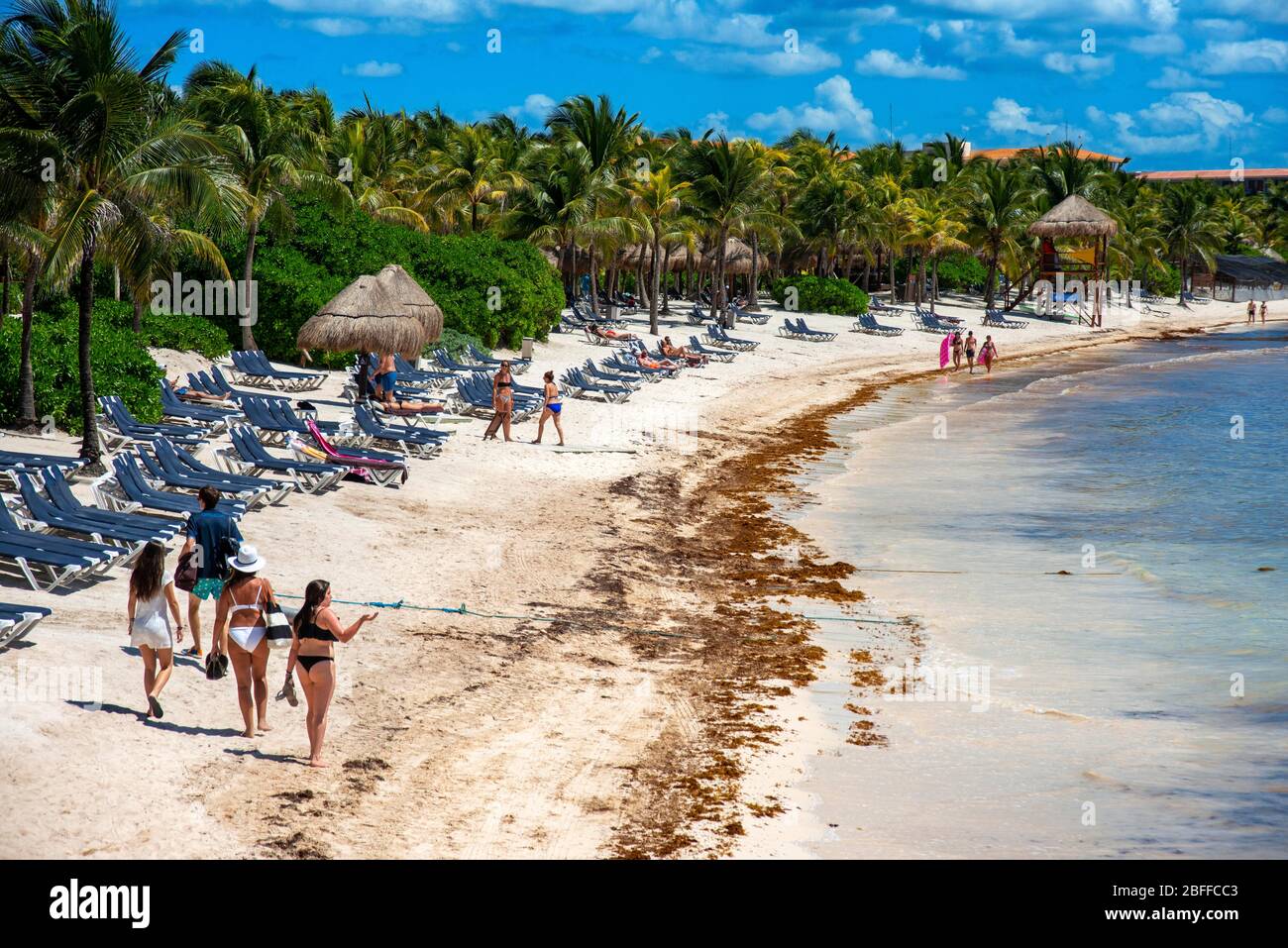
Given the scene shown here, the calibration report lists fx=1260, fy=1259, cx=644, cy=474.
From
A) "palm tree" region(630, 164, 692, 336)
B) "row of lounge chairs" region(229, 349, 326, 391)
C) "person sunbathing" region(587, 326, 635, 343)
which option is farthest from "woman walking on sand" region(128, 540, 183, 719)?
"palm tree" region(630, 164, 692, 336)

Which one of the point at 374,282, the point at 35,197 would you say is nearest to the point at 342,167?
the point at 374,282

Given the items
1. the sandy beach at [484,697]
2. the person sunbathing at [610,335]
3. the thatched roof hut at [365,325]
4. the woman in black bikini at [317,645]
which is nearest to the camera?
the sandy beach at [484,697]

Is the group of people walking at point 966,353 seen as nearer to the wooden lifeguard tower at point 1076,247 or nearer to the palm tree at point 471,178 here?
the palm tree at point 471,178

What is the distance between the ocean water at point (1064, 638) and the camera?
857 centimetres

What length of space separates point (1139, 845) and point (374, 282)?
1811 centimetres

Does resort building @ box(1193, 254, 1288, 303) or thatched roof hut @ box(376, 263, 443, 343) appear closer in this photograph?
thatched roof hut @ box(376, 263, 443, 343)

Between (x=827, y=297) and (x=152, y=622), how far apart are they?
46391 mm

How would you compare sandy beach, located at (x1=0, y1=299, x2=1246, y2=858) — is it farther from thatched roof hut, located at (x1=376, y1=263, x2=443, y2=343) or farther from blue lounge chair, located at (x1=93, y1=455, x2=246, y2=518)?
thatched roof hut, located at (x1=376, y1=263, x2=443, y2=343)

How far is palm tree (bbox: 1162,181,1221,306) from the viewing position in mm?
83875

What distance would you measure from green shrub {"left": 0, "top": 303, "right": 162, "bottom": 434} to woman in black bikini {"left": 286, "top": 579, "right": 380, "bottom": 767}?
11633 millimetres

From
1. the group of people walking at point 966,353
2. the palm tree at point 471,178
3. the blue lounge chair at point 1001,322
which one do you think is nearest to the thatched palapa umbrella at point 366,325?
the palm tree at point 471,178

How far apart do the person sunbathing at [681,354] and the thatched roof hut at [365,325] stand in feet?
39.0
